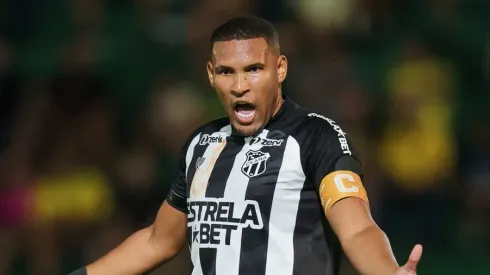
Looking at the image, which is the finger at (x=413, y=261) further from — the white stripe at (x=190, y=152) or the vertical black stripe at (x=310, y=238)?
the white stripe at (x=190, y=152)

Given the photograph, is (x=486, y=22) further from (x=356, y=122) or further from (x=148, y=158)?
(x=148, y=158)

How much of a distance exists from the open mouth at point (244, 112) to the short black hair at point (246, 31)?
0.27m

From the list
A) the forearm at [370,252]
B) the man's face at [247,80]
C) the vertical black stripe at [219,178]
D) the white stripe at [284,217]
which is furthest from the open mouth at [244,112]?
the forearm at [370,252]

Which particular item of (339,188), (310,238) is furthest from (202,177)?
(339,188)

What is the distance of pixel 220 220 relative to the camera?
416 centimetres

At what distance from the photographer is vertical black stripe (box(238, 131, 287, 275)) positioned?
4070 mm

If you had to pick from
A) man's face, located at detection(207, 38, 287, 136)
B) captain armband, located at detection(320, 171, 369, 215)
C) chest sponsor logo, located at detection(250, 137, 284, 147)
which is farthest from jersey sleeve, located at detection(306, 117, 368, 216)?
man's face, located at detection(207, 38, 287, 136)

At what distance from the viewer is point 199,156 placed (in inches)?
175

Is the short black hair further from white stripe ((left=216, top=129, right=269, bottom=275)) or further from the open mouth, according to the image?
white stripe ((left=216, top=129, right=269, bottom=275))

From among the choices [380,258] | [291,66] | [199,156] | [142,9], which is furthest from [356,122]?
[380,258]

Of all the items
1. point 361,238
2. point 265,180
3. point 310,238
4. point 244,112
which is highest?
point 244,112

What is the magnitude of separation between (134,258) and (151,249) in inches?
3.4

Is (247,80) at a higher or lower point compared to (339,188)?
higher

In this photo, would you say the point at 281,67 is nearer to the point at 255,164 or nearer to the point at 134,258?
the point at 255,164
